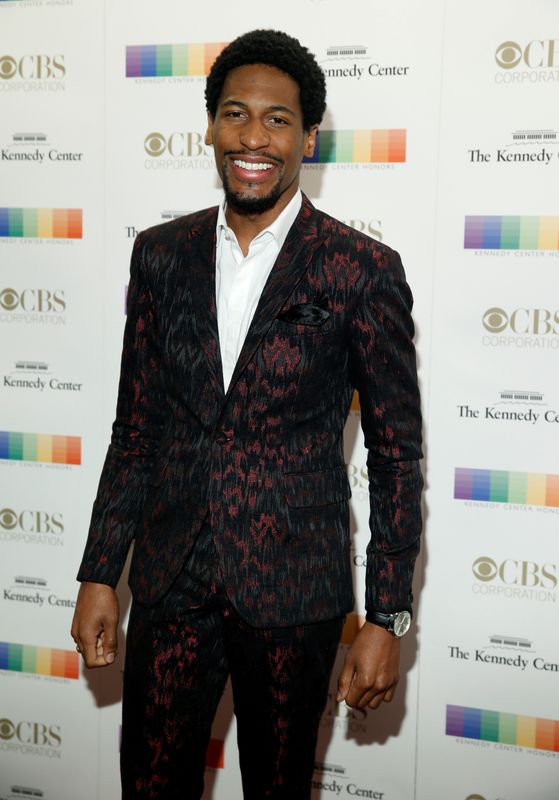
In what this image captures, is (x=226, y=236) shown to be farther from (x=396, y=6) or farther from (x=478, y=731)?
(x=478, y=731)

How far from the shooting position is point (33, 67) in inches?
98.0

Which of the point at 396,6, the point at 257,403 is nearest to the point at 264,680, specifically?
the point at 257,403

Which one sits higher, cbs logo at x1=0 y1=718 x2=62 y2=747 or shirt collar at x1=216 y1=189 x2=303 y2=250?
shirt collar at x1=216 y1=189 x2=303 y2=250

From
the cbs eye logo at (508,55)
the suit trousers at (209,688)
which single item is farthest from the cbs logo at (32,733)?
the cbs eye logo at (508,55)

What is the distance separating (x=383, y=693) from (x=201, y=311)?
29.9 inches

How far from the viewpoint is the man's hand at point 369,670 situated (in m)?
1.53

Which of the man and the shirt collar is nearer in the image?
the man

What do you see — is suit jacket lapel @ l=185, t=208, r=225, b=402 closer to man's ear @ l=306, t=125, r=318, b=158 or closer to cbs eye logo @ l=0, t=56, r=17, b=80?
man's ear @ l=306, t=125, r=318, b=158

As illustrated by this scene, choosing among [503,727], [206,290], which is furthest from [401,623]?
[503,727]

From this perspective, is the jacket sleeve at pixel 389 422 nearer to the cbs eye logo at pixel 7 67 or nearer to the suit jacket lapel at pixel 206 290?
the suit jacket lapel at pixel 206 290

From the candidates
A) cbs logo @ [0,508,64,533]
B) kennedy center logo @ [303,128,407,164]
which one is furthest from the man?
cbs logo @ [0,508,64,533]

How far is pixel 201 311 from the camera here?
1.57m

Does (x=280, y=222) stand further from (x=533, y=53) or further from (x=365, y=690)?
(x=533, y=53)

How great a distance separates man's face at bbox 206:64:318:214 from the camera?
5.33 feet
